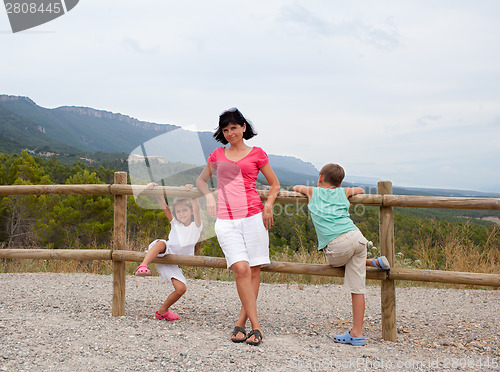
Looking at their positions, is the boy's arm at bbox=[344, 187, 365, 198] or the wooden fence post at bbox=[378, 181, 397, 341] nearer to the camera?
the boy's arm at bbox=[344, 187, 365, 198]

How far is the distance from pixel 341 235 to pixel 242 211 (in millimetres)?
816

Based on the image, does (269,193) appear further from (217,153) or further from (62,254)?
(62,254)

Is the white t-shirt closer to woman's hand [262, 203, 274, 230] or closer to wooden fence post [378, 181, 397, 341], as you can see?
woman's hand [262, 203, 274, 230]

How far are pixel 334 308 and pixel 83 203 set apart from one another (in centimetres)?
1429

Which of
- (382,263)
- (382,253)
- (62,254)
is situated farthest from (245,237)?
(62,254)

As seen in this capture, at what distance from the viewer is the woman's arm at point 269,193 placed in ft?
11.0

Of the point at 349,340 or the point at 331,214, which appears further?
the point at 349,340

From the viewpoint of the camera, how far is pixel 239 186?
3.39 meters

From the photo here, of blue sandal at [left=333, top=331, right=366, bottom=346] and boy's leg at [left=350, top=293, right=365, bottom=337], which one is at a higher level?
boy's leg at [left=350, top=293, right=365, bottom=337]

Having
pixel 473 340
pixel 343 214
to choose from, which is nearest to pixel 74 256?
pixel 343 214

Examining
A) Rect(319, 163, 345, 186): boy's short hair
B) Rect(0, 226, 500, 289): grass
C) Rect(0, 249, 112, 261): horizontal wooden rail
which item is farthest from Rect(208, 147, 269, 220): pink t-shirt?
Rect(0, 226, 500, 289): grass

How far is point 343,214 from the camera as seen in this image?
3467mm

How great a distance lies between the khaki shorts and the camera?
11.1 ft

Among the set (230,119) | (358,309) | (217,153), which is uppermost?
(230,119)
